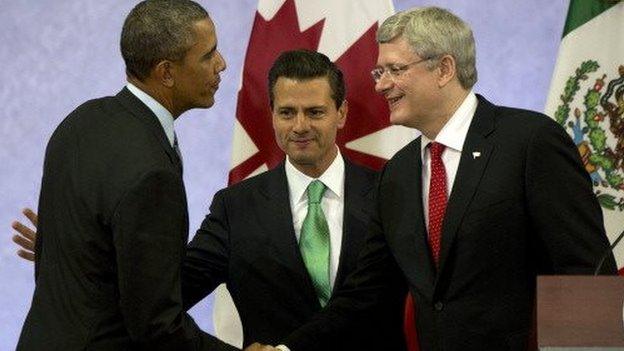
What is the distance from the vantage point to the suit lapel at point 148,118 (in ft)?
8.09

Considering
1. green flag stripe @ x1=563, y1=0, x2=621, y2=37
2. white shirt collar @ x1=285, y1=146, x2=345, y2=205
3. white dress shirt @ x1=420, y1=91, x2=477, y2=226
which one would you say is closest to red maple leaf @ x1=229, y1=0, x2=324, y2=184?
white shirt collar @ x1=285, y1=146, x2=345, y2=205

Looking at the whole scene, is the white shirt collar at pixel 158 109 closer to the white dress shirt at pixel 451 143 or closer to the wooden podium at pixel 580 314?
the white dress shirt at pixel 451 143

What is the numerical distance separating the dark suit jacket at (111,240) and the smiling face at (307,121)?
0.80m

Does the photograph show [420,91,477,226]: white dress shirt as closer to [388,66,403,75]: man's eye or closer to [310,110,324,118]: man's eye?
[388,66,403,75]: man's eye

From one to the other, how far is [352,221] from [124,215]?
3.23 feet

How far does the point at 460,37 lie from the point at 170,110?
2.46 ft

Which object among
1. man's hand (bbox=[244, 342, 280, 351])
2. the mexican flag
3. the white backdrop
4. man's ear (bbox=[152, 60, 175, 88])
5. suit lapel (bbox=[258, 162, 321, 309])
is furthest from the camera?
the white backdrop

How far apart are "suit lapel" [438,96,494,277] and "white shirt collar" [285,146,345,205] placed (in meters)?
0.55

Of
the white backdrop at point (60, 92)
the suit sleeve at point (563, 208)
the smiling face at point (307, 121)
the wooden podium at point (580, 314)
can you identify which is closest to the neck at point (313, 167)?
the smiling face at point (307, 121)

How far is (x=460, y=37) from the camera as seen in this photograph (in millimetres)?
2951

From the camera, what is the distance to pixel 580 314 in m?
1.88

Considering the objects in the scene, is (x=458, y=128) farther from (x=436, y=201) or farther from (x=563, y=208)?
(x=563, y=208)

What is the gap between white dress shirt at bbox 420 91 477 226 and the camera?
111 inches

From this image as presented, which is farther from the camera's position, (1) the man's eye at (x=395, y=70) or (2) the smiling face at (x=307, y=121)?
(2) the smiling face at (x=307, y=121)
